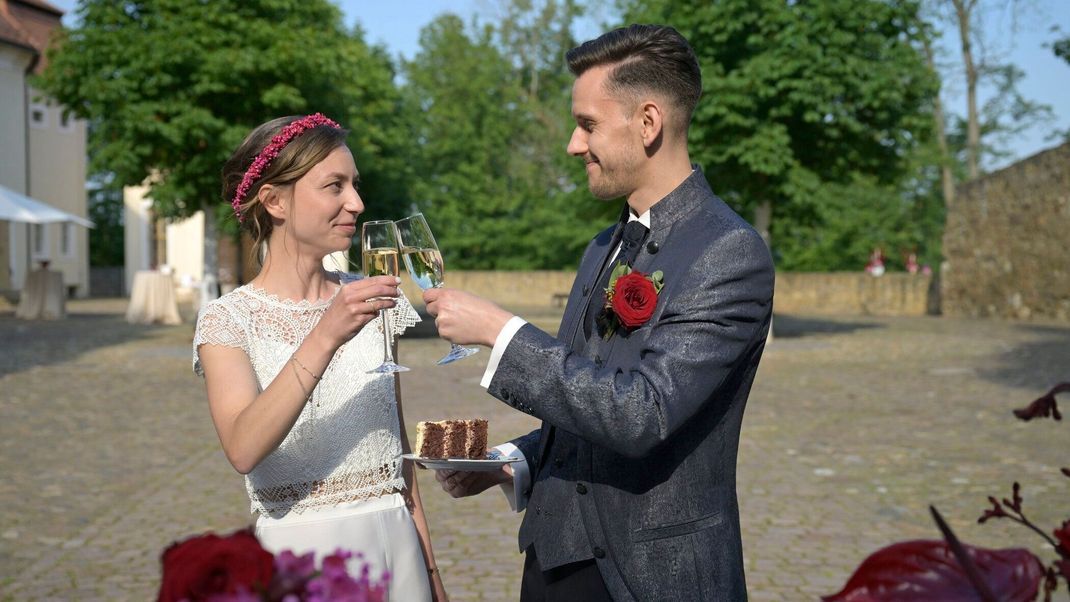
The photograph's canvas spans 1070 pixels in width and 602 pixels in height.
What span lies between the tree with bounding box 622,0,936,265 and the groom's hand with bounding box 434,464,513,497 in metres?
19.4

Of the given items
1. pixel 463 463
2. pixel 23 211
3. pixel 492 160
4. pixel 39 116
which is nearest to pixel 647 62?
pixel 463 463

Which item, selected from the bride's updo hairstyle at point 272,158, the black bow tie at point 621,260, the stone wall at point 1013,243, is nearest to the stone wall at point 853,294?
the stone wall at point 1013,243

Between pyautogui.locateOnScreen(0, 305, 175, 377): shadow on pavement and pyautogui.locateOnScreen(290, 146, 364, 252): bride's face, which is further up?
pyautogui.locateOnScreen(290, 146, 364, 252): bride's face

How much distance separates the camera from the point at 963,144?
53.8 metres

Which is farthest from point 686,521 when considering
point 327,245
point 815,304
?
point 815,304

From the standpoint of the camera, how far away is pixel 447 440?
2.68 meters

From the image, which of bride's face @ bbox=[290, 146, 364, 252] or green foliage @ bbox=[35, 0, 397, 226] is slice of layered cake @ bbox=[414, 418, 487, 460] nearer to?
bride's face @ bbox=[290, 146, 364, 252]

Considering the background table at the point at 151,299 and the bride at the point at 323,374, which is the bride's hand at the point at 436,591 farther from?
the background table at the point at 151,299

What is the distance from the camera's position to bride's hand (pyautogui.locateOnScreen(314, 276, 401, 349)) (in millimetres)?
2367

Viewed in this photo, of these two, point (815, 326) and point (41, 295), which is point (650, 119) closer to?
point (815, 326)

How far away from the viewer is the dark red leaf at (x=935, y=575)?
36.5 inches

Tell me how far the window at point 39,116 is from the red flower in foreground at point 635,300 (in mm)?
46885

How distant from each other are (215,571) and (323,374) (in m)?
1.74

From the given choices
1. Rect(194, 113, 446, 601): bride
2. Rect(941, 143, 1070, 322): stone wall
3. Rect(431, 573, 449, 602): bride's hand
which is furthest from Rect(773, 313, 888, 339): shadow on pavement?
Rect(194, 113, 446, 601): bride
